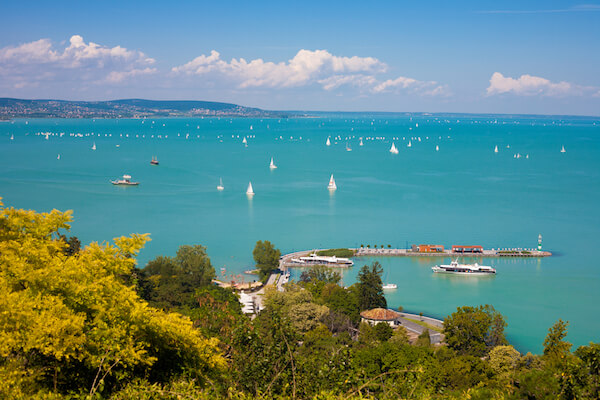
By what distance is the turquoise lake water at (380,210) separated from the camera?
1107 inches

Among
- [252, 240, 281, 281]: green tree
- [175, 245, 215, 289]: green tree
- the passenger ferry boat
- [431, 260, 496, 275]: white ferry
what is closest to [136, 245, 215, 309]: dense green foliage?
[175, 245, 215, 289]: green tree

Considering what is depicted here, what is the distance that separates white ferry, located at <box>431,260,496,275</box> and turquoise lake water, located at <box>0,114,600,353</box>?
58 cm

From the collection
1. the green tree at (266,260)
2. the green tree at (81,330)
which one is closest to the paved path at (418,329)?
the green tree at (266,260)

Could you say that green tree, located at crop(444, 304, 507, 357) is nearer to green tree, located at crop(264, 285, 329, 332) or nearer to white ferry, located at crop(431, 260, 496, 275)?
green tree, located at crop(264, 285, 329, 332)

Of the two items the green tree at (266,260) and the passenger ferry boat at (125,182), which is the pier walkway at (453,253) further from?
the passenger ferry boat at (125,182)

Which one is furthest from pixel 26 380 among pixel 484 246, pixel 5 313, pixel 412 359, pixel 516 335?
pixel 484 246

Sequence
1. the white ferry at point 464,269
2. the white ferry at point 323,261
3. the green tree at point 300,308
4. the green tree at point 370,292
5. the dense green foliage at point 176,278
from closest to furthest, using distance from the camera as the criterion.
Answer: the green tree at point 300,308 < the dense green foliage at point 176,278 < the green tree at point 370,292 < the white ferry at point 464,269 < the white ferry at point 323,261

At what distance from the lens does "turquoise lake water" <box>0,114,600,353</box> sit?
92.3ft

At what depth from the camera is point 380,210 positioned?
1797 inches

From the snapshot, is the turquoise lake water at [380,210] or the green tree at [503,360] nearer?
the green tree at [503,360]

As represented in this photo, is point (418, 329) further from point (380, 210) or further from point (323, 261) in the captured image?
point (380, 210)

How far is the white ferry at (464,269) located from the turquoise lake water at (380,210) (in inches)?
22.7

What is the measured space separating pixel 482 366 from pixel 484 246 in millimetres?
22353

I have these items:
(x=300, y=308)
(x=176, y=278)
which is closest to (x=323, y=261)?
(x=176, y=278)
